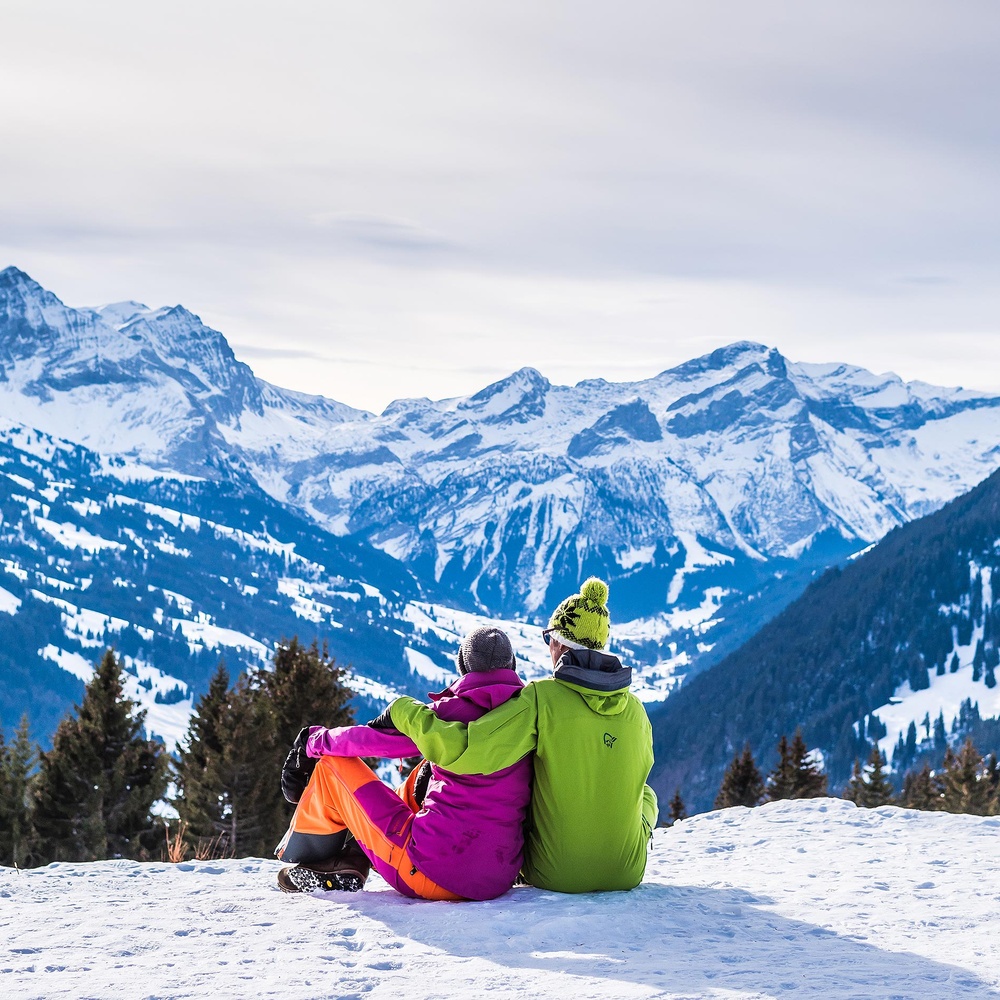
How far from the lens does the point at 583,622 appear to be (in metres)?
9.01

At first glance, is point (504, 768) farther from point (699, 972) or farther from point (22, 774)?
point (22, 774)

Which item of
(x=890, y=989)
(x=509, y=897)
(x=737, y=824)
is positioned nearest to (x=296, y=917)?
(x=509, y=897)

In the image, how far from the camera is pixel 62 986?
699 centimetres

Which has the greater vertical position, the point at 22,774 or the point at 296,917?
the point at 296,917

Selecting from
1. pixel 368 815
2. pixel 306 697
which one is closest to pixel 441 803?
pixel 368 815

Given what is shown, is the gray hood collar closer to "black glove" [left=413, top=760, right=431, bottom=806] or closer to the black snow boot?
"black glove" [left=413, top=760, right=431, bottom=806]

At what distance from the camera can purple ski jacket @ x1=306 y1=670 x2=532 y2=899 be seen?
29.2 ft

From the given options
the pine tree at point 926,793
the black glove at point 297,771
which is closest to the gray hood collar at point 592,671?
the black glove at point 297,771

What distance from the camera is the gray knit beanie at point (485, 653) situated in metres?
8.99

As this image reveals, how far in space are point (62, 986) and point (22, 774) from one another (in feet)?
138

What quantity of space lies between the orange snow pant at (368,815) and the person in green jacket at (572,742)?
80 centimetres

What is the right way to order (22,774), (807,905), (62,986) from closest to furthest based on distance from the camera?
(62,986) → (807,905) → (22,774)

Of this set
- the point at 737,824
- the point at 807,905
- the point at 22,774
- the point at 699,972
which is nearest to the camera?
the point at 699,972

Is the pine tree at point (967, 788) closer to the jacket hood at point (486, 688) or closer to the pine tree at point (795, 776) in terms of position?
the pine tree at point (795, 776)
